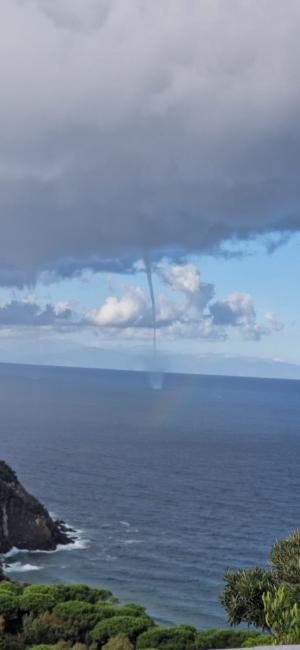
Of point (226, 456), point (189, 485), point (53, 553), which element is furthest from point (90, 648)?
point (226, 456)

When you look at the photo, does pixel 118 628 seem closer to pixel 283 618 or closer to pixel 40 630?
pixel 40 630

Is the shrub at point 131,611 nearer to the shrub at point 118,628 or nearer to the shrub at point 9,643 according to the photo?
the shrub at point 118,628

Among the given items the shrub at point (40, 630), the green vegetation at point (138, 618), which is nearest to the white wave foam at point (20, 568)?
the green vegetation at point (138, 618)

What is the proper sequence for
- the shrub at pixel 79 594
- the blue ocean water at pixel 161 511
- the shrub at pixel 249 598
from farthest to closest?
1. the blue ocean water at pixel 161 511
2. the shrub at pixel 79 594
3. the shrub at pixel 249 598

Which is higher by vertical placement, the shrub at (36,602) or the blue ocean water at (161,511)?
the shrub at (36,602)

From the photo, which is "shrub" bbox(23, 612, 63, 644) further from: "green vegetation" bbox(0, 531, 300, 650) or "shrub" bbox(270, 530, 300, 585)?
"shrub" bbox(270, 530, 300, 585)

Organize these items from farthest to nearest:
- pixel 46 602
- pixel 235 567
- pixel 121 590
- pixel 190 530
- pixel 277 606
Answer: pixel 190 530 → pixel 235 567 → pixel 121 590 → pixel 46 602 → pixel 277 606

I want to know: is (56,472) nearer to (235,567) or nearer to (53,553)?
(53,553)
